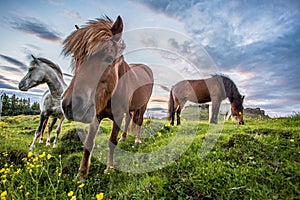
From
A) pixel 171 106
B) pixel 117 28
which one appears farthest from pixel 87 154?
pixel 171 106

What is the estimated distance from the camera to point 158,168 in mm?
3814

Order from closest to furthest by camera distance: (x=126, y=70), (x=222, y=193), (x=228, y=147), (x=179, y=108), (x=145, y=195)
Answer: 1. (x=222, y=193)
2. (x=145, y=195)
3. (x=228, y=147)
4. (x=126, y=70)
5. (x=179, y=108)

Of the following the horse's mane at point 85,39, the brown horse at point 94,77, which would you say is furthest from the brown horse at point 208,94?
the horse's mane at point 85,39

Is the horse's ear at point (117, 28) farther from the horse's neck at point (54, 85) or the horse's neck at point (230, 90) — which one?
the horse's neck at point (230, 90)

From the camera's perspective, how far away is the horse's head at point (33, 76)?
747 centimetres

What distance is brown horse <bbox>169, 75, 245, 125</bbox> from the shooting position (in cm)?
1131

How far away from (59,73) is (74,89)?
548cm

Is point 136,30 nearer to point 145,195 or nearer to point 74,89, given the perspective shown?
point 74,89

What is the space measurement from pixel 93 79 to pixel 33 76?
540 cm

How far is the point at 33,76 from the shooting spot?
748cm

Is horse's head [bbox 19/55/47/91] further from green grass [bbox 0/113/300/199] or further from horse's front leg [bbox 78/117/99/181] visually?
horse's front leg [bbox 78/117/99/181]

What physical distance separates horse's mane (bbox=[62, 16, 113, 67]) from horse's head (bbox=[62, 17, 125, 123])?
2.3 inches

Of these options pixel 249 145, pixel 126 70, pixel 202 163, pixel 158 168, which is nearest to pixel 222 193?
pixel 202 163

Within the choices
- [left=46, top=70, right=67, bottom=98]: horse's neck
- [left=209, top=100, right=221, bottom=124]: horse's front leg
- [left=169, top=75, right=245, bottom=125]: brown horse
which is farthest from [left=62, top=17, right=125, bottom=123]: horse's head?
[left=209, top=100, right=221, bottom=124]: horse's front leg
